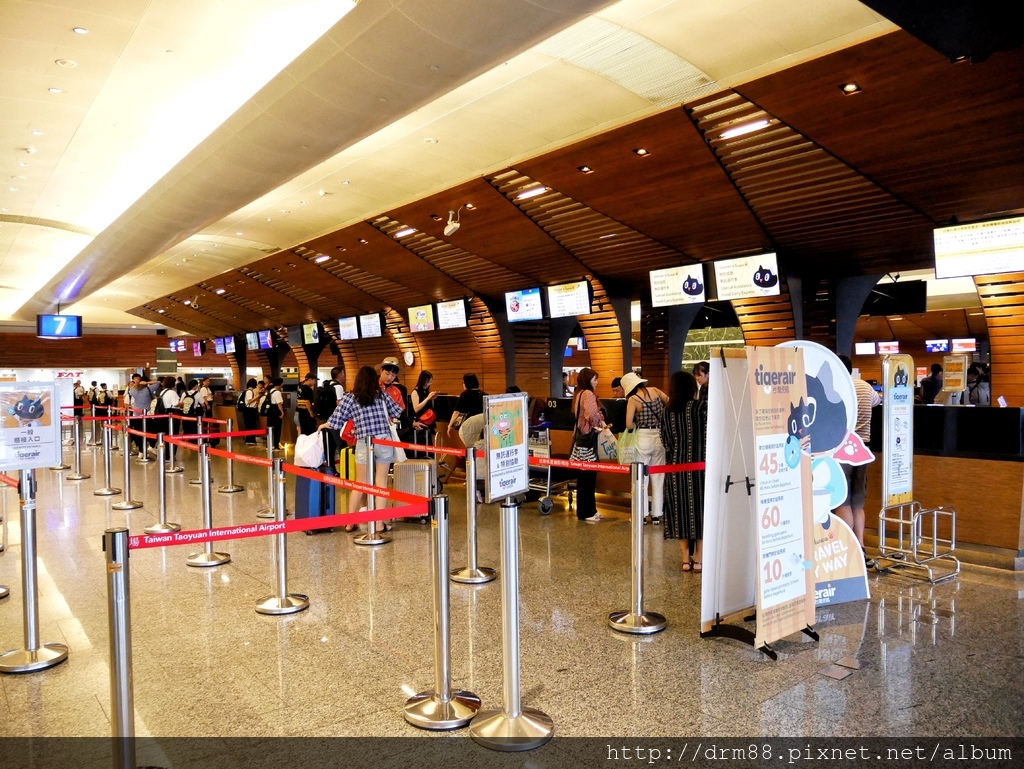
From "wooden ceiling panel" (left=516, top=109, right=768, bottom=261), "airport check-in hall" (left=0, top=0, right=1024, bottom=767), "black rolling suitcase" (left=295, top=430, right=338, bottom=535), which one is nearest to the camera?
"airport check-in hall" (left=0, top=0, right=1024, bottom=767)

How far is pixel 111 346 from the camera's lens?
1326 inches

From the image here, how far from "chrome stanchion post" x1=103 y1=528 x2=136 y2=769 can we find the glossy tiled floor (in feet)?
2.05

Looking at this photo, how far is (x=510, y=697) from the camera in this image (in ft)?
10.00

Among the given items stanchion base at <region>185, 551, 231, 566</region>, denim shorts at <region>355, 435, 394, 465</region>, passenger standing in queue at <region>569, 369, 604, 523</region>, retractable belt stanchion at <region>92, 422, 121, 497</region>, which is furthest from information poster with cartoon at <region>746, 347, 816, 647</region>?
retractable belt stanchion at <region>92, 422, 121, 497</region>

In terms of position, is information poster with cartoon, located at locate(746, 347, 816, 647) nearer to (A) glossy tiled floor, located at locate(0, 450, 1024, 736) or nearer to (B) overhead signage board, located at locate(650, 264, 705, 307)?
(A) glossy tiled floor, located at locate(0, 450, 1024, 736)

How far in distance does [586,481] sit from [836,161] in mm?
4026

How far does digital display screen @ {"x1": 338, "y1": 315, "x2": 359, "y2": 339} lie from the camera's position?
18688 millimetres

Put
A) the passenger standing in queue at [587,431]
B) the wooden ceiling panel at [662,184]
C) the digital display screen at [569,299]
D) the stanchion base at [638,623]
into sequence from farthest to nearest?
1. the digital display screen at [569,299]
2. the passenger standing in queue at [587,431]
3. the wooden ceiling panel at [662,184]
4. the stanchion base at [638,623]

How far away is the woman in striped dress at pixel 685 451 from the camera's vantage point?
16.2 feet

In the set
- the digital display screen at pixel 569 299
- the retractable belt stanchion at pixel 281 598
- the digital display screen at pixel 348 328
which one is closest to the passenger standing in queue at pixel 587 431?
the retractable belt stanchion at pixel 281 598

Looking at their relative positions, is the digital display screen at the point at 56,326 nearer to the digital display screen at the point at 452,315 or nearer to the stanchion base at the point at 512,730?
the digital display screen at the point at 452,315

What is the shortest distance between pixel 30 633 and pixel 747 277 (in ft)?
28.2

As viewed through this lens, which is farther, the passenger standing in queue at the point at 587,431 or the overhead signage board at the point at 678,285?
the overhead signage board at the point at 678,285

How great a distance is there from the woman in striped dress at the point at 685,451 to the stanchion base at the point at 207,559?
141 inches
